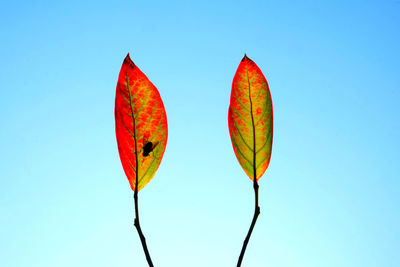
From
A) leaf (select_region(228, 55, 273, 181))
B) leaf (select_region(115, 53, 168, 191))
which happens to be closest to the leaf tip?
leaf (select_region(115, 53, 168, 191))

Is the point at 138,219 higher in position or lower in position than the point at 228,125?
lower

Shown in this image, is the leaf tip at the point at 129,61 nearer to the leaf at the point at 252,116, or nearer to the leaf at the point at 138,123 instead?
the leaf at the point at 138,123

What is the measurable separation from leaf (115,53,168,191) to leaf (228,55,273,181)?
8 cm

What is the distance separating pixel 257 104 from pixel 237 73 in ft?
0.14

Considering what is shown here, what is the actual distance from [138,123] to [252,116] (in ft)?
0.43

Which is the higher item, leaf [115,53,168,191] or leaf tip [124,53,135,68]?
leaf tip [124,53,135,68]

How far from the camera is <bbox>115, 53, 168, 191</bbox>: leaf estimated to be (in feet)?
1.25

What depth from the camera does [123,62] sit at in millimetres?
378

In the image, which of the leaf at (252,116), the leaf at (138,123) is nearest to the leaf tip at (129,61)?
the leaf at (138,123)

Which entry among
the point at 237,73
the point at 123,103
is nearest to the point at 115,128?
the point at 123,103

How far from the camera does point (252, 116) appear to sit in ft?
1.31

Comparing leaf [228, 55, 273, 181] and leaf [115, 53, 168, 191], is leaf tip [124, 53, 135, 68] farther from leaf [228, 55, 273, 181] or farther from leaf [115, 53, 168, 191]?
leaf [228, 55, 273, 181]

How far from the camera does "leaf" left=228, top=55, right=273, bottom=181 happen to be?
0.39 m

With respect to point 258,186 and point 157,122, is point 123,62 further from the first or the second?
point 258,186
